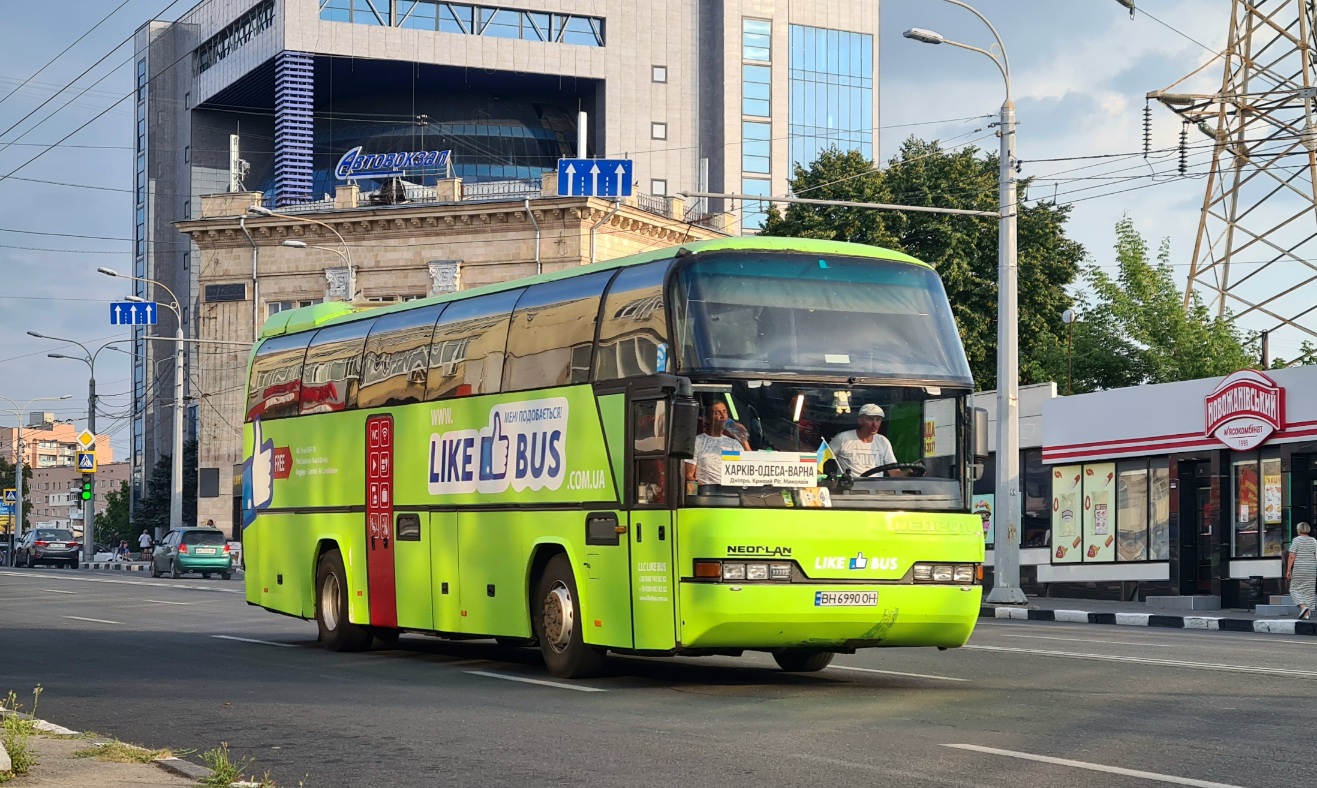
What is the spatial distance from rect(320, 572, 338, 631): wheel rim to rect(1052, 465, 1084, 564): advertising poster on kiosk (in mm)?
22131

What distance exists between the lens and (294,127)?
71812mm

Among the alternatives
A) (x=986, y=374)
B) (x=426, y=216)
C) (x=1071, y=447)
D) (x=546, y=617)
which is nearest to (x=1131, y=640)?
(x=546, y=617)

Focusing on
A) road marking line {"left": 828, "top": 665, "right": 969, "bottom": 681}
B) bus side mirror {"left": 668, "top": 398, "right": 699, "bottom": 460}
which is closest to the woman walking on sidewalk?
road marking line {"left": 828, "top": 665, "right": 969, "bottom": 681}

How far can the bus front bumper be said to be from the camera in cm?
1241

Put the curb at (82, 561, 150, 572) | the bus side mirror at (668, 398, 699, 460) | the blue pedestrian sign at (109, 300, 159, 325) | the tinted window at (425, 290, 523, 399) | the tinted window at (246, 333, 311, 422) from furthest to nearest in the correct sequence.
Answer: the curb at (82, 561, 150, 572), the blue pedestrian sign at (109, 300, 159, 325), the tinted window at (246, 333, 311, 422), the tinted window at (425, 290, 523, 399), the bus side mirror at (668, 398, 699, 460)

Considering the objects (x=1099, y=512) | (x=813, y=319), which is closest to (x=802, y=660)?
(x=813, y=319)

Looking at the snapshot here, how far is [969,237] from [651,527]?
129ft

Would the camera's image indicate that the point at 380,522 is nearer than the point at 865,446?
No

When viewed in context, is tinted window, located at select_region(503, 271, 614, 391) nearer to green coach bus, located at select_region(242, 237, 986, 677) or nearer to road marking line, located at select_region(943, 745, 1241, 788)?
green coach bus, located at select_region(242, 237, 986, 677)

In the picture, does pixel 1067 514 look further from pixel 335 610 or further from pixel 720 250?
pixel 720 250

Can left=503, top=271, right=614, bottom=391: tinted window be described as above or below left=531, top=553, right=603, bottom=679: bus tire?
above

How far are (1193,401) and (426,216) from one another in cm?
3712

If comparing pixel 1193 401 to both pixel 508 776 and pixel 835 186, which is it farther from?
pixel 508 776

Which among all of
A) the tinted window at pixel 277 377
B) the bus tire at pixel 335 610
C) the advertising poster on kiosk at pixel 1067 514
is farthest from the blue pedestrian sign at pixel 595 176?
the bus tire at pixel 335 610
